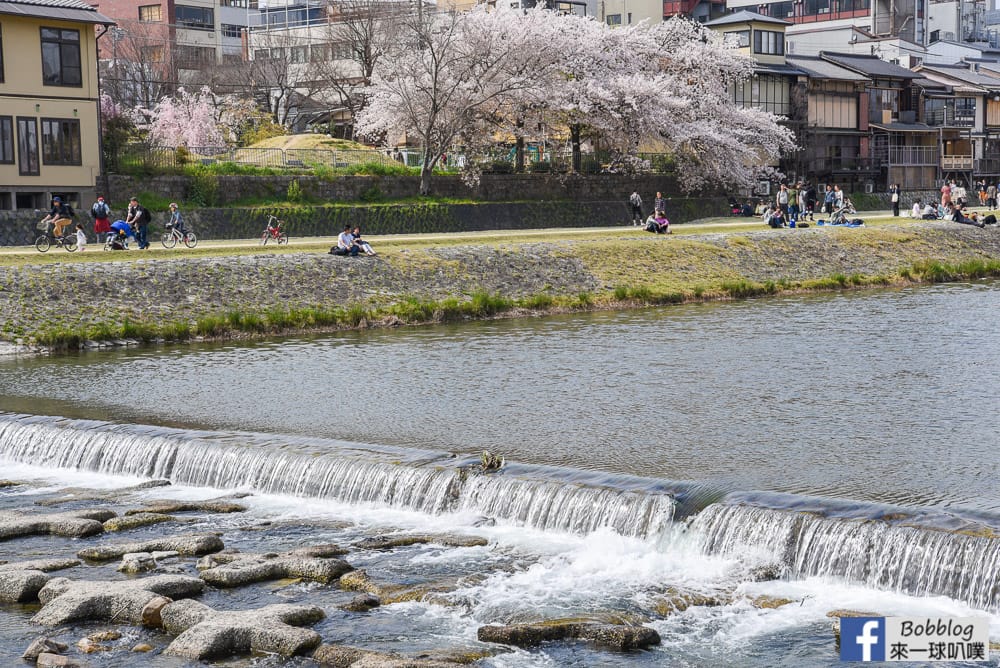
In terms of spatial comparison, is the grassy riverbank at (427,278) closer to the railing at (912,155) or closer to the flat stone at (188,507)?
the flat stone at (188,507)

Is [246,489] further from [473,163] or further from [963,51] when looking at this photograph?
[963,51]

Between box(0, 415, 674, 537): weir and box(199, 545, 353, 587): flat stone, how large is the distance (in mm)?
2632

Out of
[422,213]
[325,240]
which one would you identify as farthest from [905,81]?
[325,240]

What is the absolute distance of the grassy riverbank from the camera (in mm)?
31906

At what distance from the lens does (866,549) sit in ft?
40.4

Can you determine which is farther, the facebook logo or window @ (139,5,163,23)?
window @ (139,5,163,23)

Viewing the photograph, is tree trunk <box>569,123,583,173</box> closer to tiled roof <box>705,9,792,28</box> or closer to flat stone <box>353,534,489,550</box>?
tiled roof <box>705,9,792,28</box>

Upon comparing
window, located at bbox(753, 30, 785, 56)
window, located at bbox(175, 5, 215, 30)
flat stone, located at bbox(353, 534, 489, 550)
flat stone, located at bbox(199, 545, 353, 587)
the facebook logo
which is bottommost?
the facebook logo

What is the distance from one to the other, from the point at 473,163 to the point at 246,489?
4511cm

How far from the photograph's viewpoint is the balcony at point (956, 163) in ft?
306

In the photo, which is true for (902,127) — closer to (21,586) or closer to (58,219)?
(58,219)

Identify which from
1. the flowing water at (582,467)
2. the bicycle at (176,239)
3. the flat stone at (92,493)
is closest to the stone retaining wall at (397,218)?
the bicycle at (176,239)

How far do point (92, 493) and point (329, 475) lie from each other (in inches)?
137

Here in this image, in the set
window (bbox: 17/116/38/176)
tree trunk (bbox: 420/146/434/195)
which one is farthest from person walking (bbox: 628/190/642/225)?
window (bbox: 17/116/38/176)
